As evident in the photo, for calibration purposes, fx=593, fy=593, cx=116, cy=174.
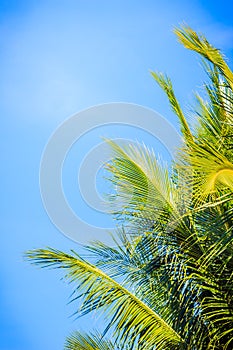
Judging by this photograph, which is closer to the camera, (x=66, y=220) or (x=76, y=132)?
(x=66, y=220)

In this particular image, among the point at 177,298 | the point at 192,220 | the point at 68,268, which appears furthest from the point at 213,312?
the point at 68,268

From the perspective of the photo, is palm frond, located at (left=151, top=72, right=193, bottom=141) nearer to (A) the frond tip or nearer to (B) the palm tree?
(B) the palm tree

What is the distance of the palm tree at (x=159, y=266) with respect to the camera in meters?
6.15

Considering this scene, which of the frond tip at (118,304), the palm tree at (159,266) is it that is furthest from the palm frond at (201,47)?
the frond tip at (118,304)

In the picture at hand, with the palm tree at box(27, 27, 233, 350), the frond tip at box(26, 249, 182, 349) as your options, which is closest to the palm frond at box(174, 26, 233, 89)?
the palm tree at box(27, 27, 233, 350)

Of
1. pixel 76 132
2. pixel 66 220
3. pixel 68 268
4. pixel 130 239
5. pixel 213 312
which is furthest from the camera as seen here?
pixel 76 132

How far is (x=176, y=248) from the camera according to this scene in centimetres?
646

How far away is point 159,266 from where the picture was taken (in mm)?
6551

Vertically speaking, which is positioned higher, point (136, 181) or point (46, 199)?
point (46, 199)

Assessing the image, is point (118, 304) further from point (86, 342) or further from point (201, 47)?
point (201, 47)

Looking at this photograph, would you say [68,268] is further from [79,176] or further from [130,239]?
[79,176]

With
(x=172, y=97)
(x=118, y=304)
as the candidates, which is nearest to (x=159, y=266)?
(x=118, y=304)

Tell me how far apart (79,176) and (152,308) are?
2.62 meters

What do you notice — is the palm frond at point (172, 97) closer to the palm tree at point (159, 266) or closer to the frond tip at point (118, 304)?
the palm tree at point (159, 266)
